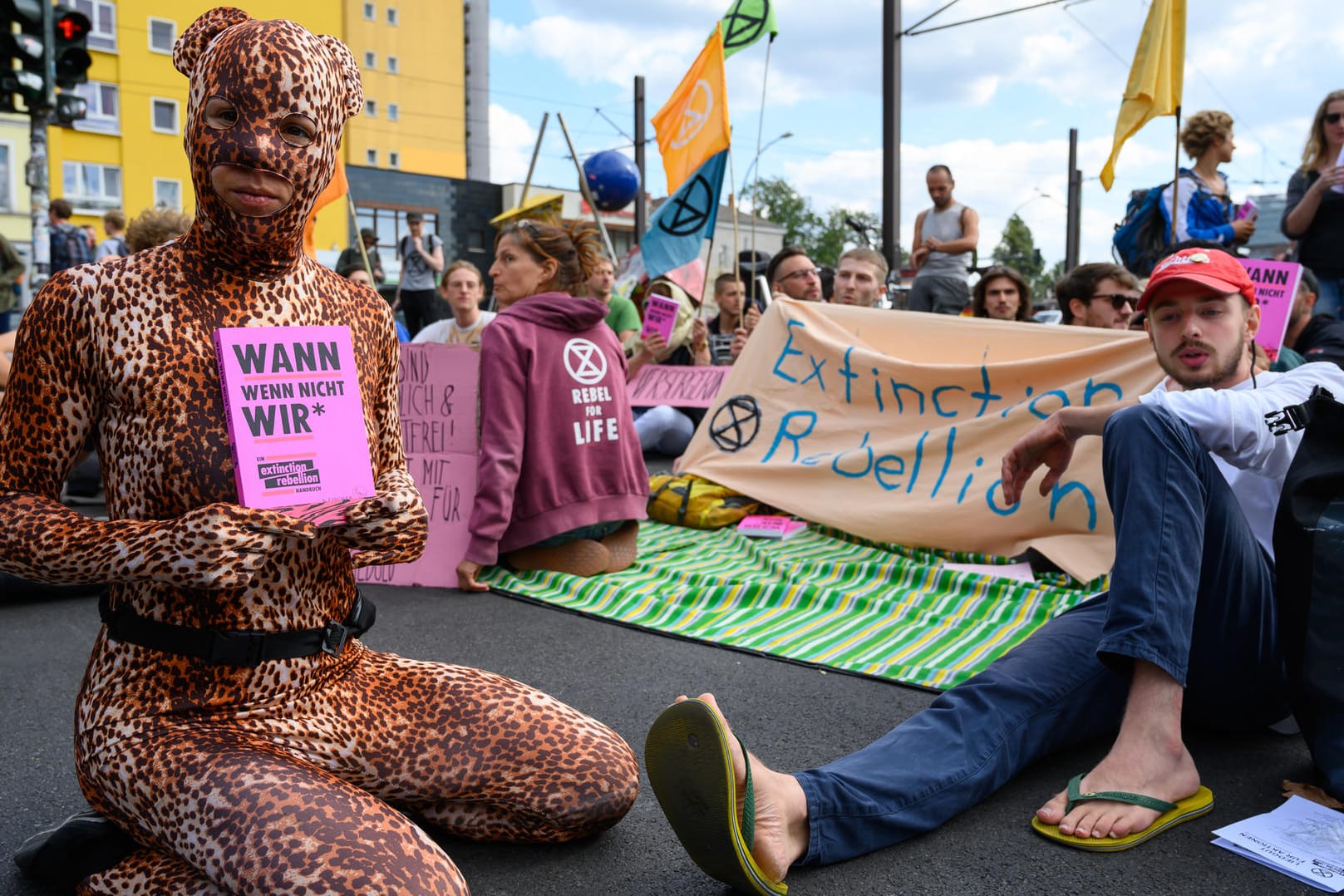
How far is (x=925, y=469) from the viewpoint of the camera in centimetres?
462

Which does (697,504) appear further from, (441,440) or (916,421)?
(441,440)

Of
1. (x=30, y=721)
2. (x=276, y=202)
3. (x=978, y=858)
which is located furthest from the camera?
(x=30, y=721)

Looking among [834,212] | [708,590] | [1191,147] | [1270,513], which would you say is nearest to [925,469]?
[708,590]

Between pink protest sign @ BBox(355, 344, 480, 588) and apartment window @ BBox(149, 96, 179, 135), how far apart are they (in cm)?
2843

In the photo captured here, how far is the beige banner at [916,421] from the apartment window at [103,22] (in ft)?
97.0

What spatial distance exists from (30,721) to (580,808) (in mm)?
1724

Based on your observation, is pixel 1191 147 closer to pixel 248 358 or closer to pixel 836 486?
pixel 836 486

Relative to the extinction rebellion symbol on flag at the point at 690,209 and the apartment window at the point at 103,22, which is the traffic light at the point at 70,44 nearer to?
the extinction rebellion symbol on flag at the point at 690,209

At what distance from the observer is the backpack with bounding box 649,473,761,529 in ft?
16.9

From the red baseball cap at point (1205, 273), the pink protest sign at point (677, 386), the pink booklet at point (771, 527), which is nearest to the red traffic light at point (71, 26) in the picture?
the pink protest sign at point (677, 386)

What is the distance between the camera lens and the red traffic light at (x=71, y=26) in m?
8.80

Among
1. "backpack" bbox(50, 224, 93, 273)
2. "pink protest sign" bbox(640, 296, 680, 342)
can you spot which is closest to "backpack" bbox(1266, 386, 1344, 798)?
"pink protest sign" bbox(640, 296, 680, 342)

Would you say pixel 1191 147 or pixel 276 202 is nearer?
pixel 276 202

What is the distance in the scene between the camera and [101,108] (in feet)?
92.2
